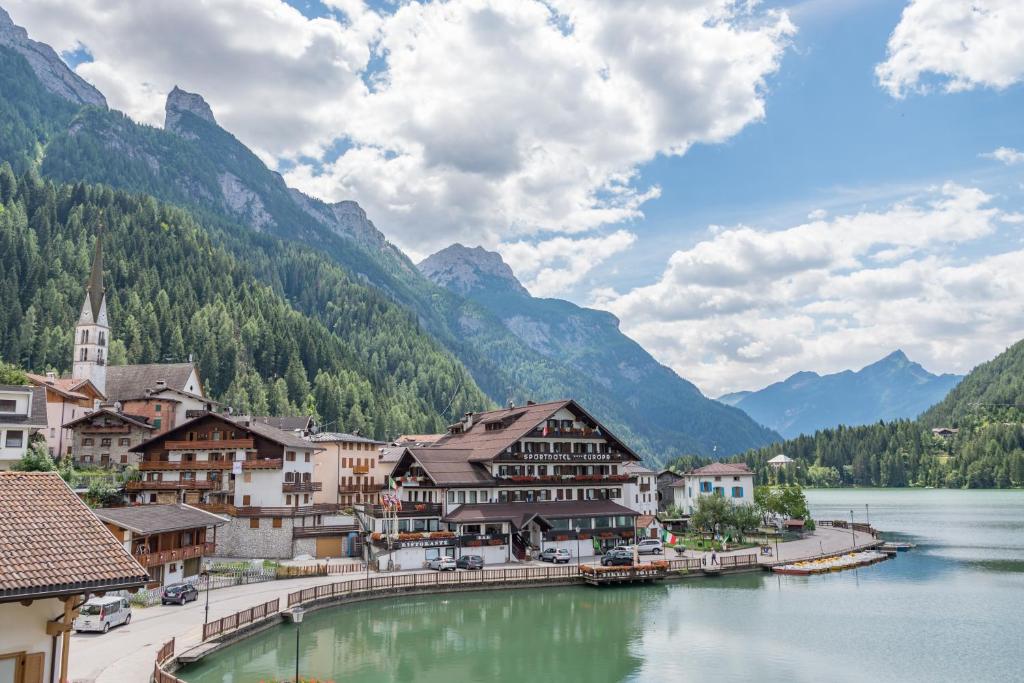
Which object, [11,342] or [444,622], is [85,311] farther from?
[444,622]

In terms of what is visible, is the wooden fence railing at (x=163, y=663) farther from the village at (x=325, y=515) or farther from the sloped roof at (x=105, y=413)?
the sloped roof at (x=105, y=413)

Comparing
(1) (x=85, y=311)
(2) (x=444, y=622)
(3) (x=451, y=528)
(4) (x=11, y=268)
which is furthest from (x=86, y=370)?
(2) (x=444, y=622)

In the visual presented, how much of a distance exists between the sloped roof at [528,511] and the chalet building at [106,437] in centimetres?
4405

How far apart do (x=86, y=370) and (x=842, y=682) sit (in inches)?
4952

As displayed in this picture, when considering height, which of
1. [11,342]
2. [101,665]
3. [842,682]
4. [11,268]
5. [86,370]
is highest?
[11,268]

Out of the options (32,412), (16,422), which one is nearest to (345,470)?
(32,412)

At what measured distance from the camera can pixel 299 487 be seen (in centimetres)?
8456

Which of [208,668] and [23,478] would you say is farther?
[208,668]

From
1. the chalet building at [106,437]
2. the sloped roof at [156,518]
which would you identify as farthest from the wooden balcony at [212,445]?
the chalet building at [106,437]

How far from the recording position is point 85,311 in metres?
138

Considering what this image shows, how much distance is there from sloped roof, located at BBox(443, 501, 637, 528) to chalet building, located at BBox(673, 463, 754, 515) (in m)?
34.6

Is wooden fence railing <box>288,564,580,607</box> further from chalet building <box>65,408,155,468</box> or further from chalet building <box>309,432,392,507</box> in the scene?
chalet building <box>65,408,155,468</box>

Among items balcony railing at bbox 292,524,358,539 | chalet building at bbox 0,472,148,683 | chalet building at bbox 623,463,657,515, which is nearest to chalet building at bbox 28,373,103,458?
balcony railing at bbox 292,524,358,539

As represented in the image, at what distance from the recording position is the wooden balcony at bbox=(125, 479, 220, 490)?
275ft
